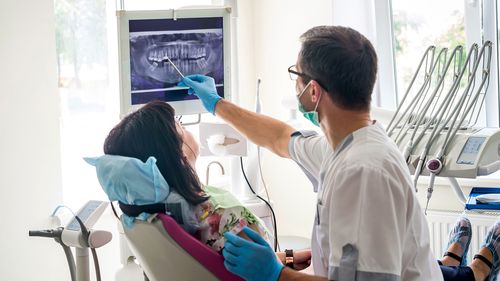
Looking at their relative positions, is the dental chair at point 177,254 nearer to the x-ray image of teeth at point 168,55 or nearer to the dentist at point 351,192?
the dentist at point 351,192

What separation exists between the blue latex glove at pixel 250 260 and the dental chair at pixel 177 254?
24 millimetres

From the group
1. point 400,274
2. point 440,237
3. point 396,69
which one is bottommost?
point 440,237

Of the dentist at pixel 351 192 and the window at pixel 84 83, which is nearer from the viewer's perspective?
the dentist at pixel 351 192

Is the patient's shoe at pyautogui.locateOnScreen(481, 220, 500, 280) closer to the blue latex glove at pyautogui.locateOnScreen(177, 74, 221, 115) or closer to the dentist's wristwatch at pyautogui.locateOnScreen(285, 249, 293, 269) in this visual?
the dentist's wristwatch at pyautogui.locateOnScreen(285, 249, 293, 269)

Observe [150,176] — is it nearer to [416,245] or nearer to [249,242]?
[249,242]

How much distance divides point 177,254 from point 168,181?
9.3 inches

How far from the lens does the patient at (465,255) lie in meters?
2.38

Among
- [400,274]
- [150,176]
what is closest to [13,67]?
[150,176]

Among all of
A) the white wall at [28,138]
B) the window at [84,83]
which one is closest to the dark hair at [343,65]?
the white wall at [28,138]

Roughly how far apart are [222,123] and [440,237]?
126 cm

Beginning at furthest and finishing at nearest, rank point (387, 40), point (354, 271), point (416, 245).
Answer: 1. point (387, 40)
2. point (416, 245)
3. point (354, 271)

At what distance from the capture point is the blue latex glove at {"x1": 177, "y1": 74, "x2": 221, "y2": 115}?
2.50 m

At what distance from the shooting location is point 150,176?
72.6 inches

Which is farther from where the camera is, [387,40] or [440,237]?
[387,40]
